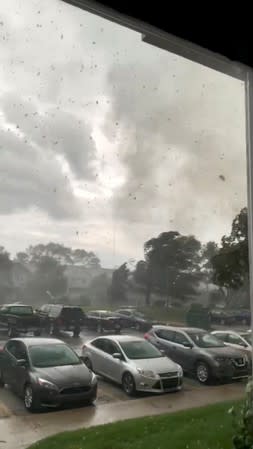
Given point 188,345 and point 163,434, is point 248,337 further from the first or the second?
point 163,434

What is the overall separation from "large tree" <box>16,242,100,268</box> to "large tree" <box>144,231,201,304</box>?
19 centimetres

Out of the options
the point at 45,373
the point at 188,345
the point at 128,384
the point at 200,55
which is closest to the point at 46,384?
the point at 45,373

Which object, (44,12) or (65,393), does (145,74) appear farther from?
(65,393)

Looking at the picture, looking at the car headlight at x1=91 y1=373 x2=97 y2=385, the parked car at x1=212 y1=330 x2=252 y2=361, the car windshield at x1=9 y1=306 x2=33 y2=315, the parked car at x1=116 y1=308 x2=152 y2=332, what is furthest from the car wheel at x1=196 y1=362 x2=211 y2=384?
the car windshield at x1=9 y1=306 x2=33 y2=315

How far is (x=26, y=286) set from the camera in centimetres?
104

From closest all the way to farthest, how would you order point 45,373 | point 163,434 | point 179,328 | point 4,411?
point 4,411 < point 45,373 < point 163,434 < point 179,328

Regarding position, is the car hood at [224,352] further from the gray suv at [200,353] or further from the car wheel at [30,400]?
the car wheel at [30,400]

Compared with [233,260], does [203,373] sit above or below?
below

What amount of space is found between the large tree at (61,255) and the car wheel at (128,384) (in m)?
0.33

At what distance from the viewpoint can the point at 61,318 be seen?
1085 millimetres

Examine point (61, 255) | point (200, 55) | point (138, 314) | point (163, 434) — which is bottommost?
point (163, 434)

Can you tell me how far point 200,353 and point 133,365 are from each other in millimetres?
253

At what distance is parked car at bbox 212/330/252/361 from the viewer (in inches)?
52.2

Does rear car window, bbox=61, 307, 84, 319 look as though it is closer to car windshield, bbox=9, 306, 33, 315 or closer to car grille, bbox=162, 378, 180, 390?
car windshield, bbox=9, 306, 33, 315
